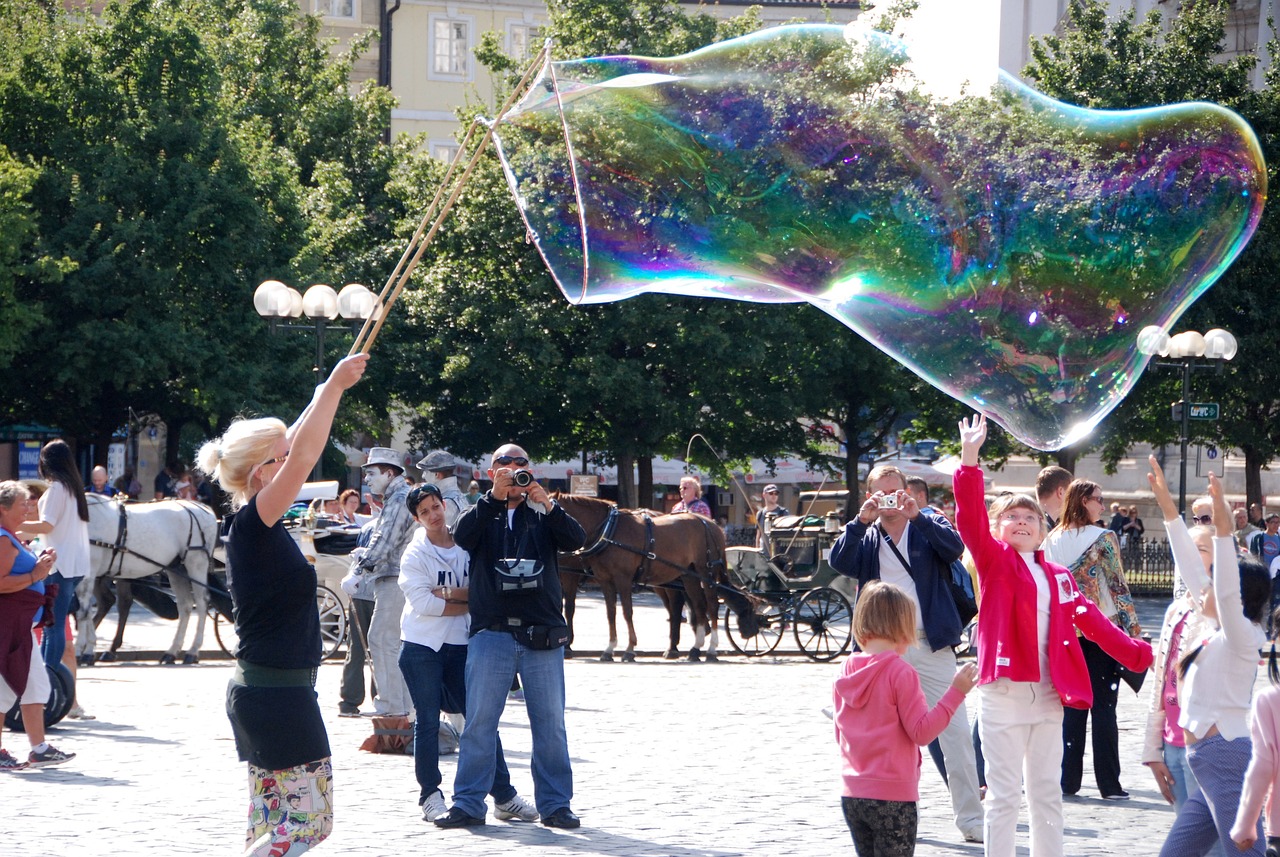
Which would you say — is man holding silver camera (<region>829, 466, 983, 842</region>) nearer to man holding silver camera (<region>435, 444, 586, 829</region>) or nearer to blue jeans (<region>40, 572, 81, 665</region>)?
man holding silver camera (<region>435, 444, 586, 829</region>)

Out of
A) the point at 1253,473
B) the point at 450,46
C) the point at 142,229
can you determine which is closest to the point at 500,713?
the point at 142,229

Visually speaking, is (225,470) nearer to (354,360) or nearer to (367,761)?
(354,360)

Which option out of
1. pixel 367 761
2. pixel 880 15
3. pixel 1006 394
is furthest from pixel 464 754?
pixel 880 15

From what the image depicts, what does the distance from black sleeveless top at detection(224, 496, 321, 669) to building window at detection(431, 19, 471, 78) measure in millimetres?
52676

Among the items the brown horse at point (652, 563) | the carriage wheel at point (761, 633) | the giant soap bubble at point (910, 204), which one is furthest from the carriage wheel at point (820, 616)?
the giant soap bubble at point (910, 204)

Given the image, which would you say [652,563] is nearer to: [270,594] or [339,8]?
[270,594]

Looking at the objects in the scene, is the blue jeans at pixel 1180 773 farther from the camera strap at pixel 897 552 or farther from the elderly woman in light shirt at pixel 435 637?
the elderly woman in light shirt at pixel 435 637

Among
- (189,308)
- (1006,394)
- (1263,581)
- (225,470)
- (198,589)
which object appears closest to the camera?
(225,470)

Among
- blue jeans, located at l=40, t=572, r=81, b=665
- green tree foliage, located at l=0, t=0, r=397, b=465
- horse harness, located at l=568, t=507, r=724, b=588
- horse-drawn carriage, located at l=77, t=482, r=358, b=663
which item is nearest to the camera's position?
blue jeans, located at l=40, t=572, r=81, b=665

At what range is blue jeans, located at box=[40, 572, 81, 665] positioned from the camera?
11.4m

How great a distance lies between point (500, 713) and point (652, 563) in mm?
10107

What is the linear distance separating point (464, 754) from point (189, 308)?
24270 mm

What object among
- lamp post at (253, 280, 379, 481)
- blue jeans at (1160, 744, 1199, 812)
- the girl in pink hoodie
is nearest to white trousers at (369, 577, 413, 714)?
blue jeans at (1160, 744, 1199, 812)

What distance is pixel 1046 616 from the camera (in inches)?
268
